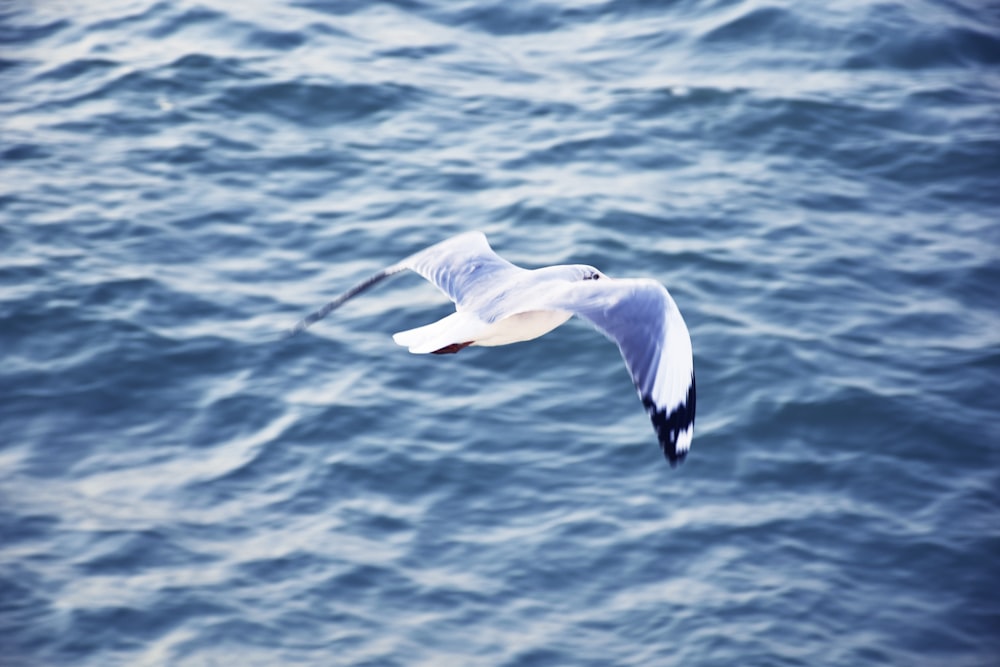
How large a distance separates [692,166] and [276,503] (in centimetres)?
494

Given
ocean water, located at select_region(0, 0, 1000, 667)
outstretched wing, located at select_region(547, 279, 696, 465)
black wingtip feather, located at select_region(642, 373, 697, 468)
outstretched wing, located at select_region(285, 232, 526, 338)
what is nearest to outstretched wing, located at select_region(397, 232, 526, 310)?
outstretched wing, located at select_region(285, 232, 526, 338)

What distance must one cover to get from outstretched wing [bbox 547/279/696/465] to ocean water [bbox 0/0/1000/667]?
271cm

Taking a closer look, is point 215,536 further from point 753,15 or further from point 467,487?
point 753,15

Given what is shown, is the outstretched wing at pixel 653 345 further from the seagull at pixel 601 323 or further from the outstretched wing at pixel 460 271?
the outstretched wing at pixel 460 271

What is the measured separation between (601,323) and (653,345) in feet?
0.82

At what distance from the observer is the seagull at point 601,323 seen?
605cm

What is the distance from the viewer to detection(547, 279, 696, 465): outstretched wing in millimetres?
5980

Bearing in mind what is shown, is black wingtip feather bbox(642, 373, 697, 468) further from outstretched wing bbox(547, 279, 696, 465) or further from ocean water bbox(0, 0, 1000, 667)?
ocean water bbox(0, 0, 1000, 667)

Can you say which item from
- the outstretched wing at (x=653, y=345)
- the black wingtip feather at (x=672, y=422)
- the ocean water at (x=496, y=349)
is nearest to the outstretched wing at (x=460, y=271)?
the outstretched wing at (x=653, y=345)

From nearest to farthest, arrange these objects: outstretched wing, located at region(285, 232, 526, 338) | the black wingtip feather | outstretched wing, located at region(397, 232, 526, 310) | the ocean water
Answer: the black wingtip feather
outstretched wing, located at region(285, 232, 526, 338)
outstretched wing, located at region(397, 232, 526, 310)
the ocean water

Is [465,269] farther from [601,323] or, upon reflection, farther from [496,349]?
[496,349]

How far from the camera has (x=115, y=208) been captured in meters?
11.8

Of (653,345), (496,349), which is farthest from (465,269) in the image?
(496,349)

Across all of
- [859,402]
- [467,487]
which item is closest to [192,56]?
[467,487]
